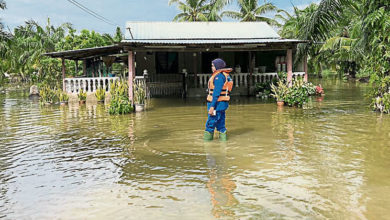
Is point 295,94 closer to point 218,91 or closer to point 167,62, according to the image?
point 218,91

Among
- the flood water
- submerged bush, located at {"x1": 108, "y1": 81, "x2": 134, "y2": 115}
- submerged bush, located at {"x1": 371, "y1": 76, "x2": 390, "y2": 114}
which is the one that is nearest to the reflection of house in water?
submerged bush, located at {"x1": 108, "y1": 81, "x2": 134, "y2": 115}

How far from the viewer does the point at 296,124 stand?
9688 millimetres

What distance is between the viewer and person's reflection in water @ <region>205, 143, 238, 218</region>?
13.7 ft

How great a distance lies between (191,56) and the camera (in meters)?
21.0

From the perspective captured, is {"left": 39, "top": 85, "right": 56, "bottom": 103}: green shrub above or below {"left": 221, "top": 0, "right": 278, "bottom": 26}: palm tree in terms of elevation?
below

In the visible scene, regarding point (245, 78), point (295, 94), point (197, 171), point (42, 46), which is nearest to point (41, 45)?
point (42, 46)

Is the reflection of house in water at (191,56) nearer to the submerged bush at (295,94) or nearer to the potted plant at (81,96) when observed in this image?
the potted plant at (81,96)

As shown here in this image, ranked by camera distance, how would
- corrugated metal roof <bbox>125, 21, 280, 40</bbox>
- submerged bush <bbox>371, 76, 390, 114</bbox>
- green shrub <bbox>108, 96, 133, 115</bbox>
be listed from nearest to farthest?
submerged bush <bbox>371, 76, 390, 114</bbox>, green shrub <bbox>108, 96, 133, 115</bbox>, corrugated metal roof <bbox>125, 21, 280, 40</bbox>

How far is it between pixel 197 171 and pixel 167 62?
16008 millimetres

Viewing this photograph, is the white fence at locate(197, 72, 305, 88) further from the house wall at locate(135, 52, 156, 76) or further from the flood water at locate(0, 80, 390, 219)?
the flood water at locate(0, 80, 390, 219)

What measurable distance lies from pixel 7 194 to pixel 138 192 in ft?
5.90

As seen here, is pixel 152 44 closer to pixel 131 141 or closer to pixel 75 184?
pixel 131 141

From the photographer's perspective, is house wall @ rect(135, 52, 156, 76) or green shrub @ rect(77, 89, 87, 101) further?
house wall @ rect(135, 52, 156, 76)

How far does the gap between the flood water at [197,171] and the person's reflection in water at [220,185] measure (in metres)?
0.02
